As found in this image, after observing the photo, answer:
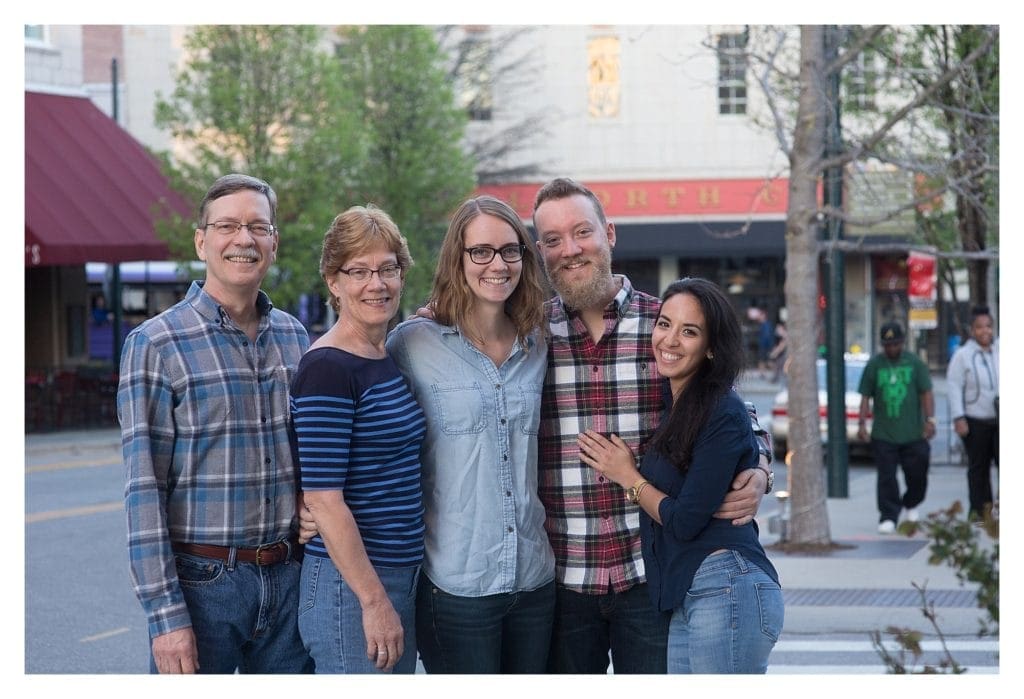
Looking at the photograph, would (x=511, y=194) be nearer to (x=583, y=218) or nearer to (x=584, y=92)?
(x=584, y=92)

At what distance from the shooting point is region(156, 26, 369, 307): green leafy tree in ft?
73.7

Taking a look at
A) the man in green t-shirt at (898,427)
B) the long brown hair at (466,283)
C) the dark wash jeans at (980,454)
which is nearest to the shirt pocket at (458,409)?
the long brown hair at (466,283)

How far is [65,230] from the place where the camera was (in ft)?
65.8

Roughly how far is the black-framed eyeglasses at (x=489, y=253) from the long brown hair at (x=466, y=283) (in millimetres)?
36

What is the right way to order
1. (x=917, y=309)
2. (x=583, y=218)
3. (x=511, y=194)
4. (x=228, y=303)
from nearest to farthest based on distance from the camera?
(x=228, y=303), (x=583, y=218), (x=917, y=309), (x=511, y=194)

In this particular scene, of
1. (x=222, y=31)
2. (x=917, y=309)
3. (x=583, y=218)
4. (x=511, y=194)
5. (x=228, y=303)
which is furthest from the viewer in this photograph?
(x=511, y=194)

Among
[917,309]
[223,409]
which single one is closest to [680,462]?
[223,409]

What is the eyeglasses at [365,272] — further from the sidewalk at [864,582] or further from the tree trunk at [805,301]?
the tree trunk at [805,301]

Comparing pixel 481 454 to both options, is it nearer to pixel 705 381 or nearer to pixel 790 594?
pixel 705 381

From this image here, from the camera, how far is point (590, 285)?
420cm

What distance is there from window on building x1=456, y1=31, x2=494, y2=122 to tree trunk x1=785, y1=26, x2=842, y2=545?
21.2 meters

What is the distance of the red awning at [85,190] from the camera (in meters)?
19.9
